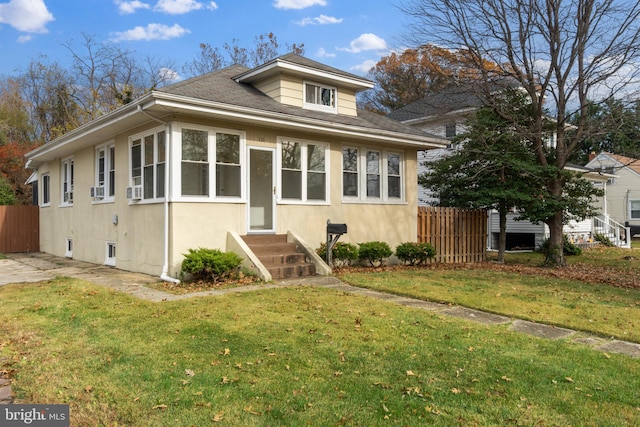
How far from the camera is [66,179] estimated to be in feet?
47.8

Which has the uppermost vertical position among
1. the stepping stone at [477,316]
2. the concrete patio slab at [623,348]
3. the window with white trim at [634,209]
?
the window with white trim at [634,209]

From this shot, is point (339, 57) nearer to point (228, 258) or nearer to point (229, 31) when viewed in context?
point (229, 31)

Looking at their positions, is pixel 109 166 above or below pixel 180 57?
below

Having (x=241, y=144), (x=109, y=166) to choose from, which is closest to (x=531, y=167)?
(x=241, y=144)

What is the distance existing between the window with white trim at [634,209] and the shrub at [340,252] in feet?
88.0

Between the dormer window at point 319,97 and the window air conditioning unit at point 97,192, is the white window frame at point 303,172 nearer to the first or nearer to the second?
the dormer window at point 319,97

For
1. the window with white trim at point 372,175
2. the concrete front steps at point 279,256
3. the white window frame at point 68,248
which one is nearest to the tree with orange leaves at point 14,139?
the white window frame at point 68,248

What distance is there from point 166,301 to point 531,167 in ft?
32.8

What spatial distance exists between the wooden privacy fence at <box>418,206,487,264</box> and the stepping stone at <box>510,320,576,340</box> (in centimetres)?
747

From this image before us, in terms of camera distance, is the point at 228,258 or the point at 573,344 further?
the point at 228,258

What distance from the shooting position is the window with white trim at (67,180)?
14.2 metres

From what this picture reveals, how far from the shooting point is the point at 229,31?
2898 centimetres

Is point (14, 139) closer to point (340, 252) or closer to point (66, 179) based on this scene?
point (66, 179)

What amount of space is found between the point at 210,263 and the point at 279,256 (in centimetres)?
167
